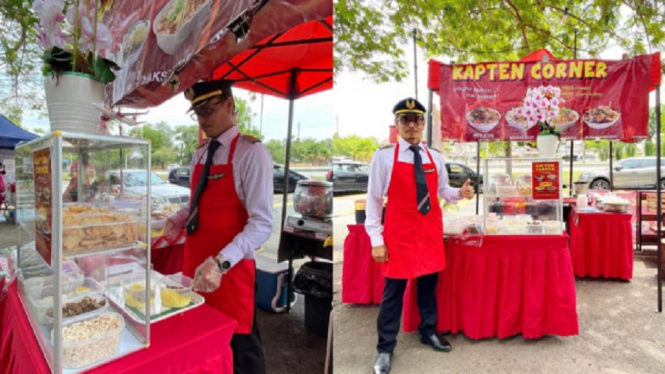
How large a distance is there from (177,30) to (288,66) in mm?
1450

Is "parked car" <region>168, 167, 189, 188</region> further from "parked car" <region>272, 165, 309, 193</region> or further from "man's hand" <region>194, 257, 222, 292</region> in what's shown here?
"man's hand" <region>194, 257, 222, 292</region>

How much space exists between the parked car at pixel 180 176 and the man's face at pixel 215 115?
159cm

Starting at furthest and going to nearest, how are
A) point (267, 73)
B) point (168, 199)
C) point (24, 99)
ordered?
point (24, 99)
point (168, 199)
point (267, 73)

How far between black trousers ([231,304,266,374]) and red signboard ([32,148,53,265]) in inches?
32.7

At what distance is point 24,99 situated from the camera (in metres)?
5.19

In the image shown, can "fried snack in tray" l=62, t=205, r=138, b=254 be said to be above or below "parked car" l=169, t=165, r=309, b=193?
below

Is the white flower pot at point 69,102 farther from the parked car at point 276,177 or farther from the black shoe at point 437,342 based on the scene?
the black shoe at point 437,342

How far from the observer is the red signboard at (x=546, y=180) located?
2.87m

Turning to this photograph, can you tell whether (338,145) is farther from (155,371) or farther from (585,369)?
(155,371)

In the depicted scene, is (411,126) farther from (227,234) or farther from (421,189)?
(227,234)

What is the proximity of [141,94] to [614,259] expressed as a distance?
14.6ft

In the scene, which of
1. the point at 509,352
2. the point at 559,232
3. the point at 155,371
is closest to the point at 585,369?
the point at 509,352

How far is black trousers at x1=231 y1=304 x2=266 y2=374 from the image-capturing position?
5.61ft

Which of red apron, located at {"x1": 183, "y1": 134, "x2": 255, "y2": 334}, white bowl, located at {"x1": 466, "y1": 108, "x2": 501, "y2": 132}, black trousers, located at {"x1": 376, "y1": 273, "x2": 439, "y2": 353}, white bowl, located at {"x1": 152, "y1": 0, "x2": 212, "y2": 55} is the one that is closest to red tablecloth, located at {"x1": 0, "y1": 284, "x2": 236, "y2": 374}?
red apron, located at {"x1": 183, "y1": 134, "x2": 255, "y2": 334}
